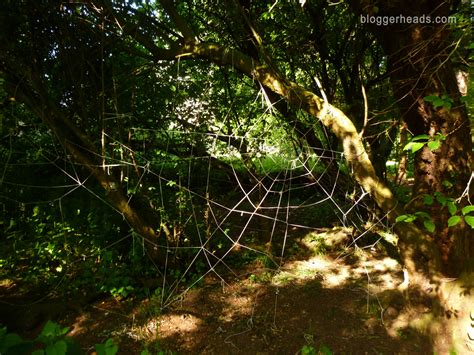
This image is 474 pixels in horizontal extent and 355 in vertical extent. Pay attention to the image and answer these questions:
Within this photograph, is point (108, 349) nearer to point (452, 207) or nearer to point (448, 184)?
point (452, 207)

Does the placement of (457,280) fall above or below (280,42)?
below

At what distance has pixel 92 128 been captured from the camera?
316 cm

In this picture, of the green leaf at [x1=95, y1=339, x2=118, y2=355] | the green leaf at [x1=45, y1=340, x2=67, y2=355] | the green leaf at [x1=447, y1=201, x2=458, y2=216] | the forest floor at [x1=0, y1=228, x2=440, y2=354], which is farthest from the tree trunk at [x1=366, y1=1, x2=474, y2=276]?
the green leaf at [x1=45, y1=340, x2=67, y2=355]

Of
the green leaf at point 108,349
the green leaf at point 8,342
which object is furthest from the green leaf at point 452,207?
the green leaf at point 8,342

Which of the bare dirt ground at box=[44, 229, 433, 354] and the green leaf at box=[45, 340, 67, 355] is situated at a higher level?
the green leaf at box=[45, 340, 67, 355]

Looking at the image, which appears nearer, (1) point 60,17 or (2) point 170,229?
(1) point 60,17

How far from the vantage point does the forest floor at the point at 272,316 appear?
271cm

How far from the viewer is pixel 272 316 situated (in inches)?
121

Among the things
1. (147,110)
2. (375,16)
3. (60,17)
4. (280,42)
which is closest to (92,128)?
(147,110)

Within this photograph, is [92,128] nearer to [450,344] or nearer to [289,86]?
[289,86]

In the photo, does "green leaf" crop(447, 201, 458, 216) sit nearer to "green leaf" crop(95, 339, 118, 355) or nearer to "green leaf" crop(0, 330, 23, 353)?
"green leaf" crop(95, 339, 118, 355)

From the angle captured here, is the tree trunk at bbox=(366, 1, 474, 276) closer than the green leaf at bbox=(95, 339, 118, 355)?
No

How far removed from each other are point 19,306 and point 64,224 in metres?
1.01

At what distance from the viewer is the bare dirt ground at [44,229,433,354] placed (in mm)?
2715
